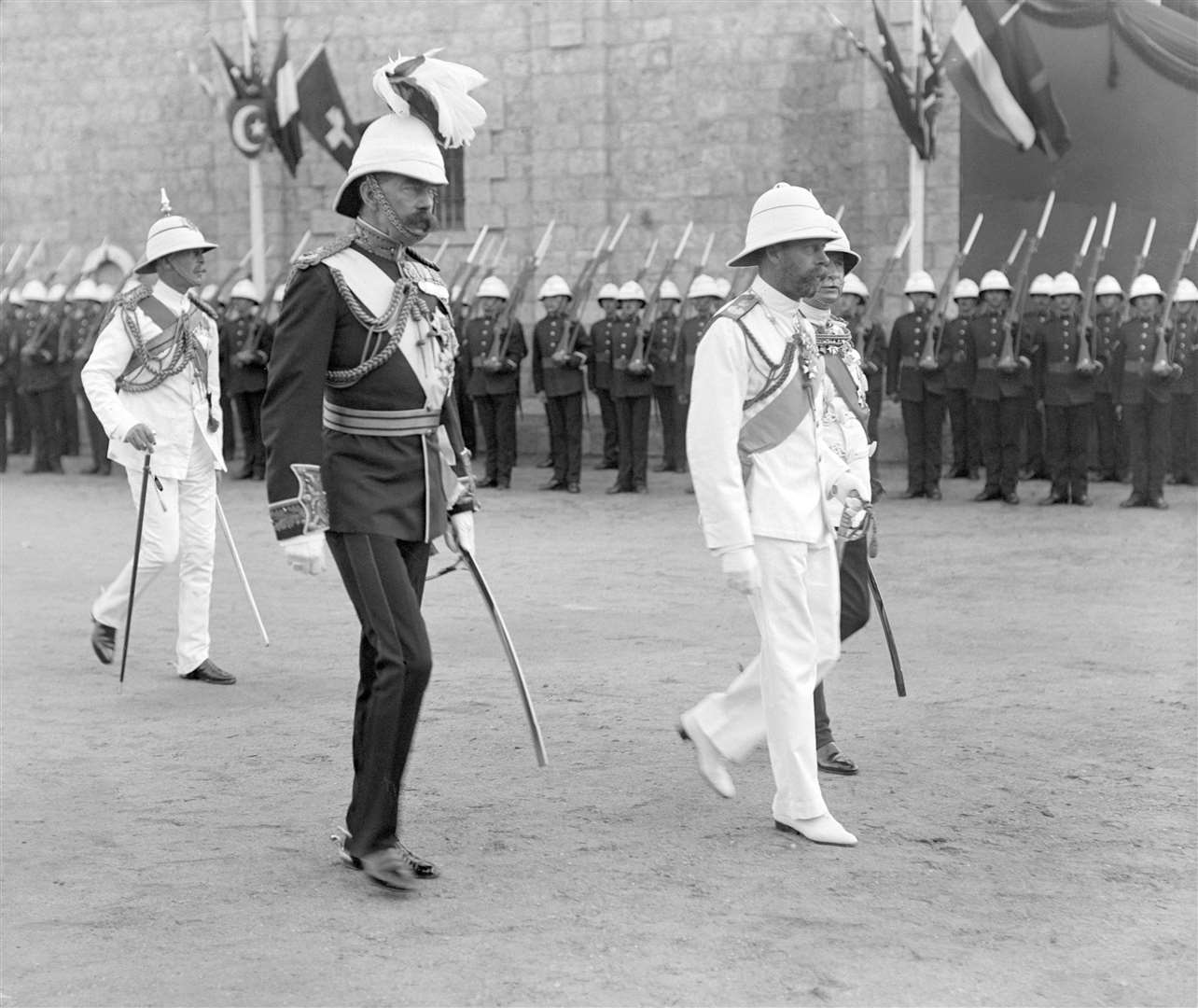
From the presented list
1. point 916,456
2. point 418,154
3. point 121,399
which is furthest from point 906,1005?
point 916,456

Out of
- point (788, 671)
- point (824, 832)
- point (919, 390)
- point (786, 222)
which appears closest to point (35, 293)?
point (919, 390)

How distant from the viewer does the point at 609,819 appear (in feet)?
18.1

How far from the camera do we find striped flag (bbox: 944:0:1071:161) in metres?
16.8

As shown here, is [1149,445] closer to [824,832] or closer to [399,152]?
[824,832]

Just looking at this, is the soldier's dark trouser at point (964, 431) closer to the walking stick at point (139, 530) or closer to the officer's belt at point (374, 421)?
the walking stick at point (139, 530)

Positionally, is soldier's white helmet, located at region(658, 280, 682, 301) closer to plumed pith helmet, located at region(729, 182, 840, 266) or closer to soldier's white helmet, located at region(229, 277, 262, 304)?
soldier's white helmet, located at region(229, 277, 262, 304)

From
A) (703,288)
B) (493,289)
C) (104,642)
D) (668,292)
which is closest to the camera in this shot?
(104,642)

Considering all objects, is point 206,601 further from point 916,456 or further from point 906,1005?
point 916,456

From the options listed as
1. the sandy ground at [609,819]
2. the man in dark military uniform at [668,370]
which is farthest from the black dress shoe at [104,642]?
the man in dark military uniform at [668,370]

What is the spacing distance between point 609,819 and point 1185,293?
11.8m

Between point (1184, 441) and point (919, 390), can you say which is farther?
point (919, 390)

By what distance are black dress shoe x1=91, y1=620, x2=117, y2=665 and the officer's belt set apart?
3638mm

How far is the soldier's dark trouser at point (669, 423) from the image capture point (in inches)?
688

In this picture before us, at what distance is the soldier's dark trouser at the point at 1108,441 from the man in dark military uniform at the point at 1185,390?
471mm
